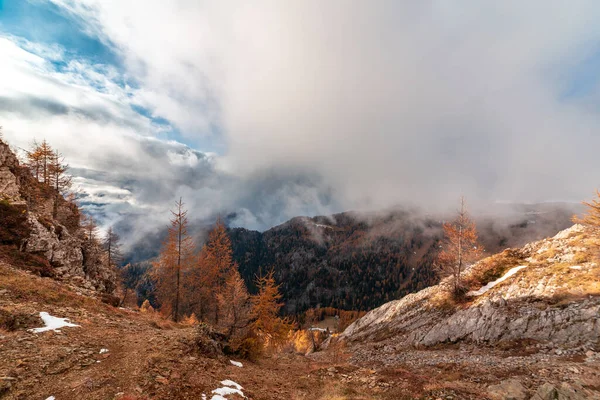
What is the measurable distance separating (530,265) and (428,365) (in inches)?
1050

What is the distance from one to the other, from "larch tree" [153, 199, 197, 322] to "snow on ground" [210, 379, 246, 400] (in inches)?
907

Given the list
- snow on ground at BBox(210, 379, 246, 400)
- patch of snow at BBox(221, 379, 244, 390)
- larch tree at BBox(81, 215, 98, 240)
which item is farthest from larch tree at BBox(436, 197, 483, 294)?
larch tree at BBox(81, 215, 98, 240)

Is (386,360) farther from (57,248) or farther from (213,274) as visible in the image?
(57,248)

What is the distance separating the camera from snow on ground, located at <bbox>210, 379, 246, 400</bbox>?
12.9 m

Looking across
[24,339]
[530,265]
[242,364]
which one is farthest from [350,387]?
[530,265]

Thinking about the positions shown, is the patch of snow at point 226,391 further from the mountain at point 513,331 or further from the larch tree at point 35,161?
the larch tree at point 35,161

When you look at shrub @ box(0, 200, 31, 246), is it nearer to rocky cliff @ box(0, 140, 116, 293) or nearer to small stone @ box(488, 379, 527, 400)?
rocky cliff @ box(0, 140, 116, 293)

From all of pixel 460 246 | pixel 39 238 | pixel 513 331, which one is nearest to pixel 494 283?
pixel 460 246

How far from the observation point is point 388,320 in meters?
53.1

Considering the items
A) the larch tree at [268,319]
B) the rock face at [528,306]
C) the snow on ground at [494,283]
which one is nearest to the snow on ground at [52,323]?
the larch tree at [268,319]

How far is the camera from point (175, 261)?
34.9m

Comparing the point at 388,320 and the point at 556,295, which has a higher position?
Answer: the point at 556,295

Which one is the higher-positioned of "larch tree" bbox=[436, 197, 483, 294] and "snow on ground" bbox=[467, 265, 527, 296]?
"larch tree" bbox=[436, 197, 483, 294]

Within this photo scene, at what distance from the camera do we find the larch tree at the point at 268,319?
27180 millimetres
